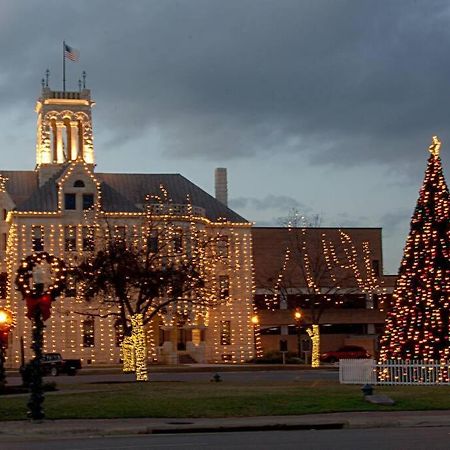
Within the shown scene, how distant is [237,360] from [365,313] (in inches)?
553

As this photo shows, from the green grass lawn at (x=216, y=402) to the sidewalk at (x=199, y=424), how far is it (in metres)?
1.02

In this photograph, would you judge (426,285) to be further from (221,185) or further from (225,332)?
(221,185)

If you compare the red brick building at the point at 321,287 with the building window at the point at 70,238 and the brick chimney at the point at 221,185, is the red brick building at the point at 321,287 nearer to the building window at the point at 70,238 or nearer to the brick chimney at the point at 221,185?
the brick chimney at the point at 221,185

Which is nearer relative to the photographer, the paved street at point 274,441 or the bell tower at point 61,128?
the paved street at point 274,441

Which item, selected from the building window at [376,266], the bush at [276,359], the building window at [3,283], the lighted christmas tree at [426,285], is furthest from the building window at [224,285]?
the lighted christmas tree at [426,285]

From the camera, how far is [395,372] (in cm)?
3650

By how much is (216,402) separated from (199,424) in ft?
13.4

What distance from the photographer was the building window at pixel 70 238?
73.6 metres

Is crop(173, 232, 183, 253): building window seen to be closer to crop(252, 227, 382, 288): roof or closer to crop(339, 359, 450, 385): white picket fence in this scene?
crop(252, 227, 382, 288): roof

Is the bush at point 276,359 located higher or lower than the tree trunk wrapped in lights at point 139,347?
lower

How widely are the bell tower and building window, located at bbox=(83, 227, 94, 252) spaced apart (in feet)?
30.0

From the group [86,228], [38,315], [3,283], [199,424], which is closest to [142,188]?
[86,228]

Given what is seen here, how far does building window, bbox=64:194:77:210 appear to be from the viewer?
74375mm

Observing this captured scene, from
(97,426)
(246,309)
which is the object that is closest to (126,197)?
(246,309)
